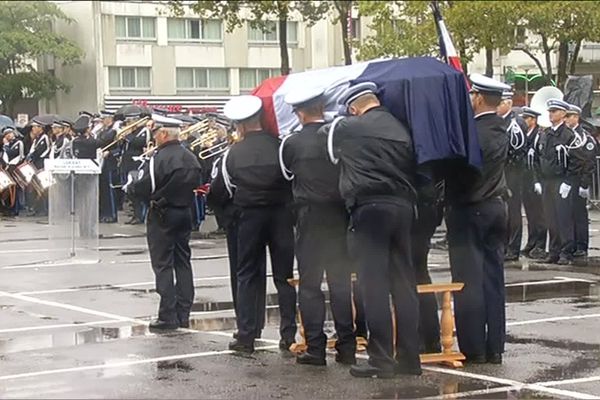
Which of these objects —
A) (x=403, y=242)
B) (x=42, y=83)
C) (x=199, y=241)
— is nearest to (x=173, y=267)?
(x=403, y=242)

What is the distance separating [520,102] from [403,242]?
24.4 feet

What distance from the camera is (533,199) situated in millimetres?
16281

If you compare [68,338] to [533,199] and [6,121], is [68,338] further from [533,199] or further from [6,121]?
[533,199]

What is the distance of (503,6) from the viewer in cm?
477

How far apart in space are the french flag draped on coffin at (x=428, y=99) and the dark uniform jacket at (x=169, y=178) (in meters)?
2.11

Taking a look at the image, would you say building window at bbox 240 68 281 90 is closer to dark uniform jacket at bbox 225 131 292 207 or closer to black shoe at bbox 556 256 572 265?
dark uniform jacket at bbox 225 131 292 207

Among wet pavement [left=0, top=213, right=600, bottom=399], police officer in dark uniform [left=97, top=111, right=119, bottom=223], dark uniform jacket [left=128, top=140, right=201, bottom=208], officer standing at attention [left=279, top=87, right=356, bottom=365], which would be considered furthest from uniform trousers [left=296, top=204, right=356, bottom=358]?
police officer in dark uniform [left=97, top=111, right=119, bottom=223]

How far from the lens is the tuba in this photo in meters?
14.7

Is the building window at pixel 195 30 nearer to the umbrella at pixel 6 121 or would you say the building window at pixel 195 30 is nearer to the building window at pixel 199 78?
the building window at pixel 199 78

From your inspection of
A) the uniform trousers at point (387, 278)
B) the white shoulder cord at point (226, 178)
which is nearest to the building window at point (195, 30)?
the uniform trousers at point (387, 278)

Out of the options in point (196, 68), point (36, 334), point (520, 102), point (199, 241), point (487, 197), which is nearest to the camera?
point (196, 68)

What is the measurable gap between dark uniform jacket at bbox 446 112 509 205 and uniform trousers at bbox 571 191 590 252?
23.6 ft

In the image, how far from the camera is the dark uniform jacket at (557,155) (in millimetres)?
15109

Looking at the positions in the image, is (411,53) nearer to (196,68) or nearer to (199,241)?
(196,68)
